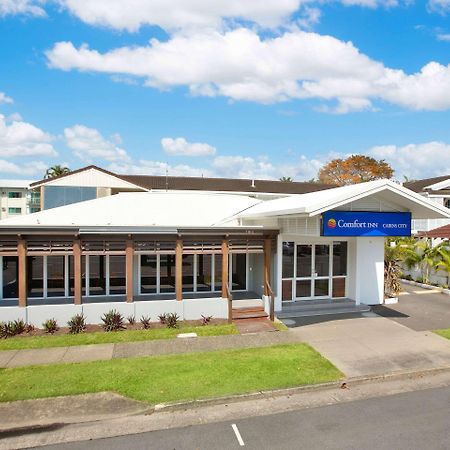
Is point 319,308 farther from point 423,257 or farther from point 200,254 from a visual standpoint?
point 423,257

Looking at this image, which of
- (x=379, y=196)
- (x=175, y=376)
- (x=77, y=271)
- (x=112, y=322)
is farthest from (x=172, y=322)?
(x=379, y=196)

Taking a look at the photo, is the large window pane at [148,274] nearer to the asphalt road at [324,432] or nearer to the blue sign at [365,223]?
the blue sign at [365,223]

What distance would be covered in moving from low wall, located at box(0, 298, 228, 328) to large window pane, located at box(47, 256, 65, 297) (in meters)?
2.16

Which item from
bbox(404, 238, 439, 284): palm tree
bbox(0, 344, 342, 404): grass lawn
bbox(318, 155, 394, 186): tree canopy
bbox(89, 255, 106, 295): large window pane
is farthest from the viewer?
bbox(318, 155, 394, 186): tree canopy

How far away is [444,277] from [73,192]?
30.8m

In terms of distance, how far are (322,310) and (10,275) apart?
12.8m

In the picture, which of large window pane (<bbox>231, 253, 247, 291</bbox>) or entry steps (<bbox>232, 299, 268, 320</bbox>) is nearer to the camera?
entry steps (<bbox>232, 299, 268, 320</bbox>)

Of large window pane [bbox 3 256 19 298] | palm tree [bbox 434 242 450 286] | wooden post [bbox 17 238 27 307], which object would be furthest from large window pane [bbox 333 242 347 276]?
large window pane [bbox 3 256 19 298]

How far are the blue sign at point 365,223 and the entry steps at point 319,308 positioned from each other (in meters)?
3.65

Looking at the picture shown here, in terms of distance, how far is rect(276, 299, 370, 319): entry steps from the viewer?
14.5m

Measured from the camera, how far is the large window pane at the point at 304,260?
50.7 ft

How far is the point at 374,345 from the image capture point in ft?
36.6

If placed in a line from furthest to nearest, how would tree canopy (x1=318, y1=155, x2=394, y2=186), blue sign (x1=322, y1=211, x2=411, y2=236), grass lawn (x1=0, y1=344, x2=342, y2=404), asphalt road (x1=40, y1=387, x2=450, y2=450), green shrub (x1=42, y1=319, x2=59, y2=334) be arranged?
tree canopy (x1=318, y1=155, x2=394, y2=186), green shrub (x1=42, y1=319, x2=59, y2=334), blue sign (x1=322, y1=211, x2=411, y2=236), grass lawn (x1=0, y1=344, x2=342, y2=404), asphalt road (x1=40, y1=387, x2=450, y2=450)

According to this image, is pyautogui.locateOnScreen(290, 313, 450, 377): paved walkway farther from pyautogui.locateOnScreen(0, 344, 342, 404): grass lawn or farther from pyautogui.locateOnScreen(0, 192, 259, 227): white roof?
pyautogui.locateOnScreen(0, 192, 259, 227): white roof
